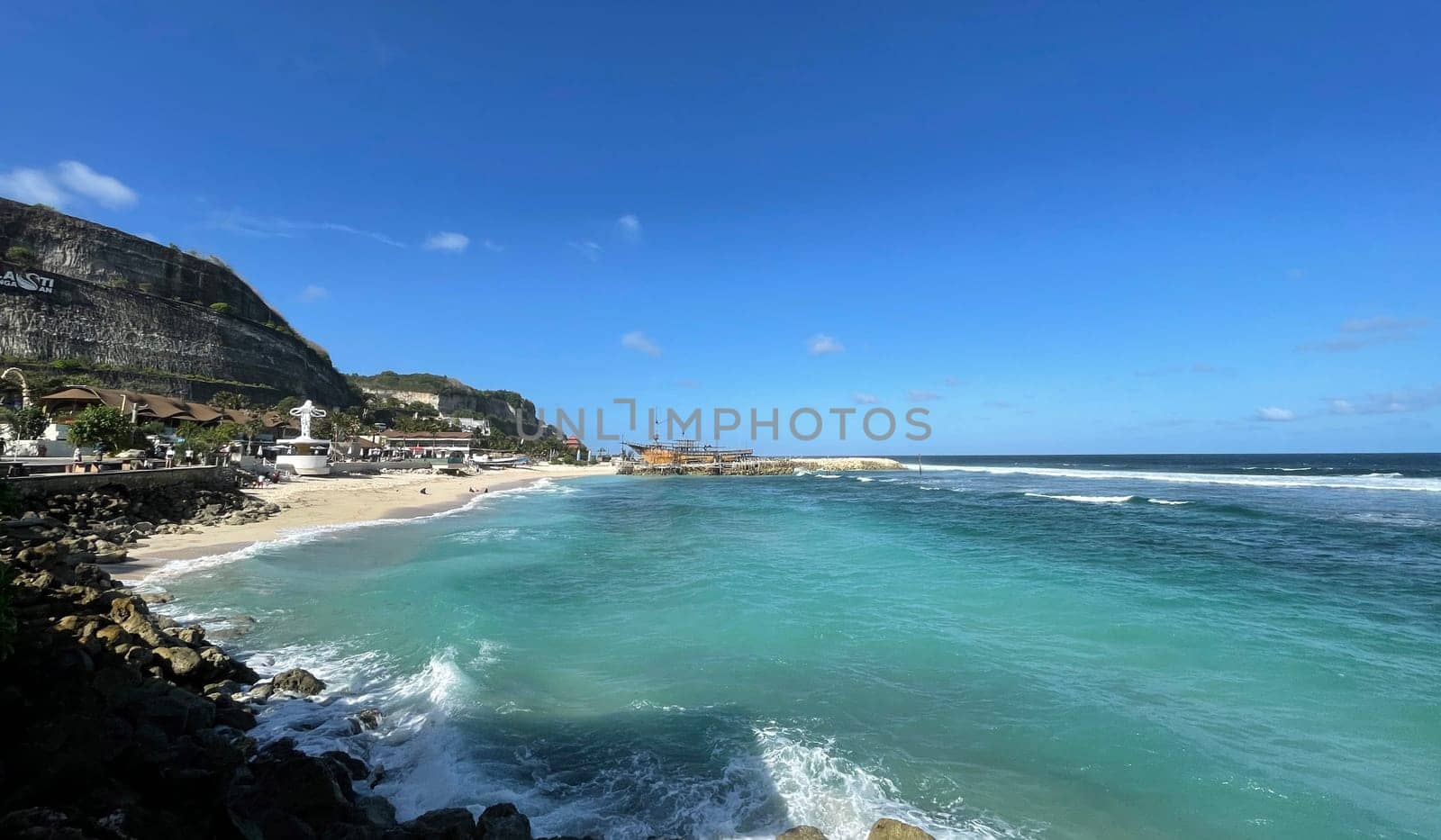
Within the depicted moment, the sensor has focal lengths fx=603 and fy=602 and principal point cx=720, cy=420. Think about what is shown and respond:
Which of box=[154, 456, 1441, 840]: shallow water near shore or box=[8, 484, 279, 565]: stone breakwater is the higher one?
box=[8, 484, 279, 565]: stone breakwater

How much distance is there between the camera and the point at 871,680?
906 cm

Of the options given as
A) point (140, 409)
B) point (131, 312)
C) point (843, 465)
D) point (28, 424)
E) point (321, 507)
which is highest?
point (131, 312)

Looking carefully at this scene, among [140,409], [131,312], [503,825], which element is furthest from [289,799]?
[131,312]

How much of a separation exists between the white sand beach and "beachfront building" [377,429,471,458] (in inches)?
772

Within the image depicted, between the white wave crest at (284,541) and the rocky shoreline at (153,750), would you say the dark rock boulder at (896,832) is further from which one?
the white wave crest at (284,541)

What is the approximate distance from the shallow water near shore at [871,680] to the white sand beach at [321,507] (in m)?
1.65

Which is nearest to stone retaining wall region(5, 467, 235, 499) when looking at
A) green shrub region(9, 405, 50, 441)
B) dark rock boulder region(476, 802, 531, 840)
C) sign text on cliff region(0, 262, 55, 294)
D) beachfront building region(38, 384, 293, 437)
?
green shrub region(9, 405, 50, 441)

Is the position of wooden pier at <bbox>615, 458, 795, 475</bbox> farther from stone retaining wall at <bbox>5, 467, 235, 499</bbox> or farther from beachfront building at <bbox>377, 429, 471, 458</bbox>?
stone retaining wall at <bbox>5, 467, 235, 499</bbox>

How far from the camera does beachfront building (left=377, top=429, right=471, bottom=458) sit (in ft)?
230

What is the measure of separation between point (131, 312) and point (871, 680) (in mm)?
75492

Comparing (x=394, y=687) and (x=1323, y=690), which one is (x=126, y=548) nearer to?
(x=394, y=687)

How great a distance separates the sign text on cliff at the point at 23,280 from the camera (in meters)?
47.8

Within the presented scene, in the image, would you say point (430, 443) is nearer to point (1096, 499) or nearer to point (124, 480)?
point (124, 480)

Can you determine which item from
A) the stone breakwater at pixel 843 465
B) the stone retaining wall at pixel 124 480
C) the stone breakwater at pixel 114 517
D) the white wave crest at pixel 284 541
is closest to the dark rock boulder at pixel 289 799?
the stone breakwater at pixel 114 517
